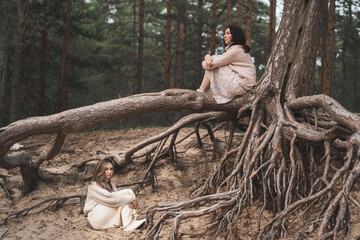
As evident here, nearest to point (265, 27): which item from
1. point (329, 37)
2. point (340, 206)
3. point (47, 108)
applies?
point (329, 37)

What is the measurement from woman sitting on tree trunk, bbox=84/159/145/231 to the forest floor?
0.13m

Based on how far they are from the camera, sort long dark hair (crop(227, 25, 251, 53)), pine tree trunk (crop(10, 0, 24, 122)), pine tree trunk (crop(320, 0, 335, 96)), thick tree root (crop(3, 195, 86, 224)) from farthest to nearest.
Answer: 1. pine tree trunk (crop(320, 0, 335, 96))
2. pine tree trunk (crop(10, 0, 24, 122))
3. long dark hair (crop(227, 25, 251, 53))
4. thick tree root (crop(3, 195, 86, 224))

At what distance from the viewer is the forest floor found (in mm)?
5219

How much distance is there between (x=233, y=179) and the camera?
17.6 feet

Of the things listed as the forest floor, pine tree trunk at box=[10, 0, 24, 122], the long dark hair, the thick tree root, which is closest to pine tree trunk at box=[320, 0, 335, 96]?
the forest floor

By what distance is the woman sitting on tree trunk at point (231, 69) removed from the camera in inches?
236

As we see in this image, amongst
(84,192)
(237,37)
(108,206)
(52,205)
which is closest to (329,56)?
(237,37)

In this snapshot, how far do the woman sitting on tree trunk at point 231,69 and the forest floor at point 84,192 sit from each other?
5.74ft

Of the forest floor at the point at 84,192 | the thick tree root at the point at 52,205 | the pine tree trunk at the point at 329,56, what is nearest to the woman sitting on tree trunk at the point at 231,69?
the forest floor at the point at 84,192

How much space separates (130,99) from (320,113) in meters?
3.23

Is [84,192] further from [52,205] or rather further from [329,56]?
[329,56]

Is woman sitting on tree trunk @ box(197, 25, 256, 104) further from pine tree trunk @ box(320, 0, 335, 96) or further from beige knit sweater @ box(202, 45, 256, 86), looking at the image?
pine tree trunk @ box(320, 0, 335, 96)

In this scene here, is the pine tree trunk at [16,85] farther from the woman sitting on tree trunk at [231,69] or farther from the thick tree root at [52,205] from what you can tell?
the woman sitting on tree trunk at [231,69]

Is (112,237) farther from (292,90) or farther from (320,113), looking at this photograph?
(320,113)
